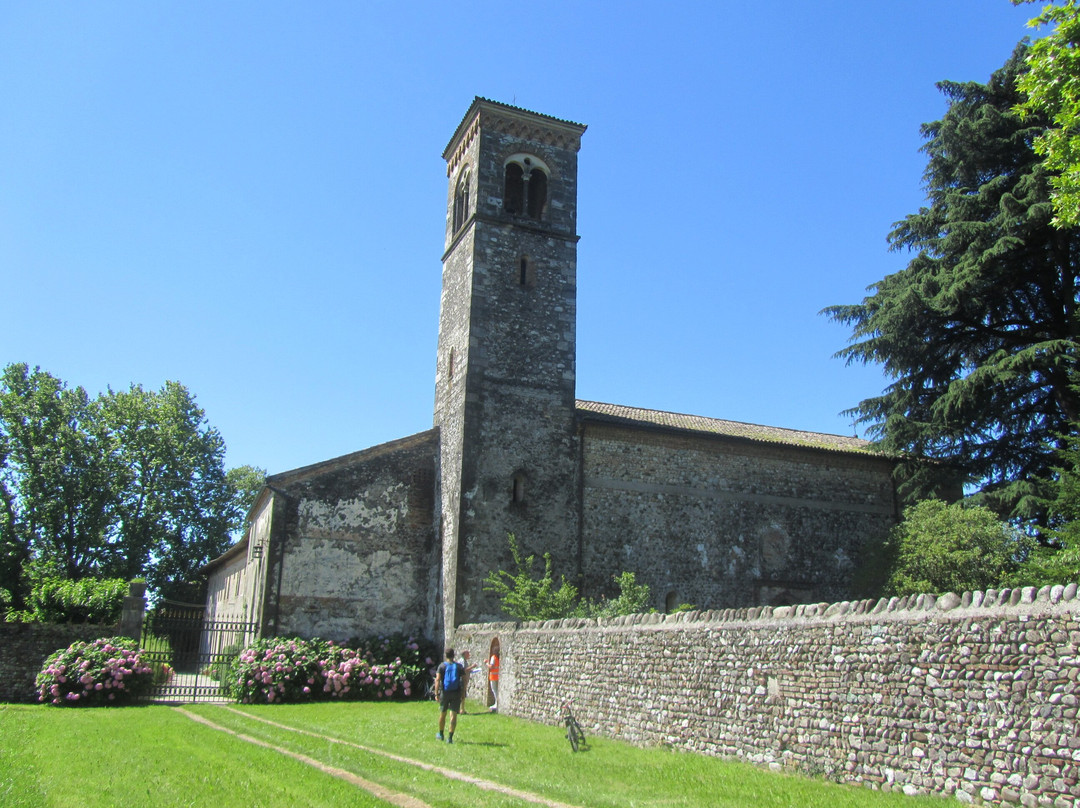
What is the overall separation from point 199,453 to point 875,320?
107 feet

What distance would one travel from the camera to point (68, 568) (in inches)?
1458

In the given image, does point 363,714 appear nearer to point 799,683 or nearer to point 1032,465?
point 799,683

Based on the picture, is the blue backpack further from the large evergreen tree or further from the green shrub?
the large evergreen tree

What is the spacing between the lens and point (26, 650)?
1906 cm

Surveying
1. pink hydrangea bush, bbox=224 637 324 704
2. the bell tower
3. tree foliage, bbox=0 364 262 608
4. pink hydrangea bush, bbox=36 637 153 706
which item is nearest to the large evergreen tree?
the bell tower

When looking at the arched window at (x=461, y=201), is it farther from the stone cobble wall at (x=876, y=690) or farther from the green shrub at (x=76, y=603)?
the stone cobble wall at (x=876, y=690)

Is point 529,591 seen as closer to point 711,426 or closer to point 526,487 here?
point 526,487

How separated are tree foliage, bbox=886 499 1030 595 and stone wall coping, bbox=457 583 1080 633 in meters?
10.3

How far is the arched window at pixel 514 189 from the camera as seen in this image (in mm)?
25234

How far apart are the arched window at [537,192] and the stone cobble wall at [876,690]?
14964mm

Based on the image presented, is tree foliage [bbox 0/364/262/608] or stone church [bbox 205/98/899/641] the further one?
tree foliage [bbox 0/364/262/608]

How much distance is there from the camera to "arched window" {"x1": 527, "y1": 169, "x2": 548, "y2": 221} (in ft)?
82.6

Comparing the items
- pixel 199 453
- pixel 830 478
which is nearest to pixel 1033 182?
pixel 830 478

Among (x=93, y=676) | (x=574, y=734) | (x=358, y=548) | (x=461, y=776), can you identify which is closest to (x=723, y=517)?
(x=358, y=548)
